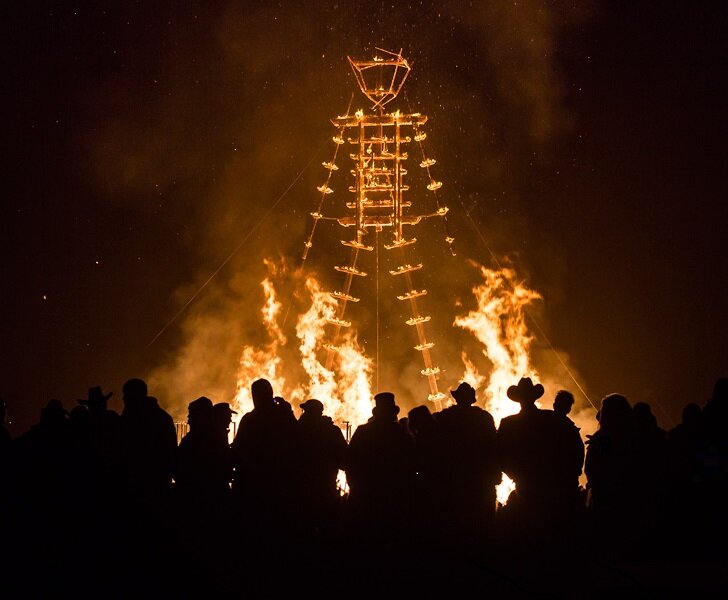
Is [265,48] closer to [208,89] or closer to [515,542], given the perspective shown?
[208,89]

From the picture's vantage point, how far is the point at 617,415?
7.89 m

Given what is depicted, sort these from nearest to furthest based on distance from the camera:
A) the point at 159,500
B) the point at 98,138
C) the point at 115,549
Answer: the point at 115,549, the point at 159,500, the point at 98,138

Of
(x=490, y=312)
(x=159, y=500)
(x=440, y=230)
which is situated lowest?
(x=159, y=500)

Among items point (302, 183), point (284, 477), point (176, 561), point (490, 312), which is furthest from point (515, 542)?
point (302, 183)

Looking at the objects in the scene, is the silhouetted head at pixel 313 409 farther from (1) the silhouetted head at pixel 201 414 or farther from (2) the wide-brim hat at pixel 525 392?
(2) the wide-brim hat at pixel 525 392

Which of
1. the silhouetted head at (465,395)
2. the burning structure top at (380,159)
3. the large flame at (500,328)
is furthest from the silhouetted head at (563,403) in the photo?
the large flame at (500,328)

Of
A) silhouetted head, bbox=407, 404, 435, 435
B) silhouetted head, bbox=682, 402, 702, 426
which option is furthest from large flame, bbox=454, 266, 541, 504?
silhouetted head, bbox=407, 404, 435, 435

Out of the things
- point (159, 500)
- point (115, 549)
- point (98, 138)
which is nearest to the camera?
point (115, 549)

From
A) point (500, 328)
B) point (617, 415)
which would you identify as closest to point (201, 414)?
point (617, 415)

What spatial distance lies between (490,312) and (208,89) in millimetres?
4666

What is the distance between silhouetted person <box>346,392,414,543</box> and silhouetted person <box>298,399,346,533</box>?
0.43 ft

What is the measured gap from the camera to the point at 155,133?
15.3 meters

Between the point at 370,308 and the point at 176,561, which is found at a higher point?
the point at 370,308

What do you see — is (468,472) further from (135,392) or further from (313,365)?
(313,365)
